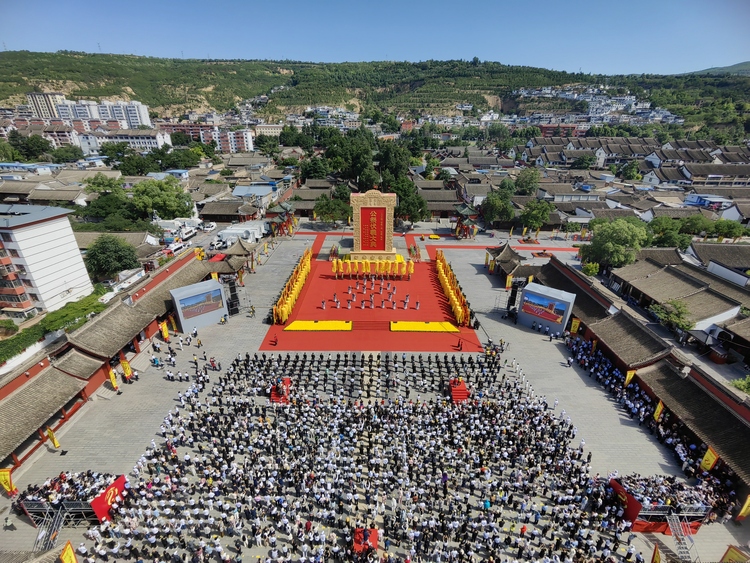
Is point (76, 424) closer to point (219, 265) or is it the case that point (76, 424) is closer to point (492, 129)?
point (219, 265)

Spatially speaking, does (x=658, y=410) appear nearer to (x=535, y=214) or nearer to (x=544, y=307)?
(x=544, y=307)

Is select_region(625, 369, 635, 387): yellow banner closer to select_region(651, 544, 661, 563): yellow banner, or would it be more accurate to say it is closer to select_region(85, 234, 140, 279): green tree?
select_region(651, 544, 661, 563): yellow banner

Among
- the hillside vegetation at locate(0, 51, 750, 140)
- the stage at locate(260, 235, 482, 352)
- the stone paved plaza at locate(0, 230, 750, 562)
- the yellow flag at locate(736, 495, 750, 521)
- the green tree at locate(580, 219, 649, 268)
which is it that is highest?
the hillside vegetation at locate(0, 51, 750, 140)

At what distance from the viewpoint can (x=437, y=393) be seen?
20.3 metres

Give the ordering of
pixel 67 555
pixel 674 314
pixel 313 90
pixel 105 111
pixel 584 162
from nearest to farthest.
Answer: pixel 67 555 < pixel 674 314 < pixel 584 162 < pixel 105 111 < pixel 313 90

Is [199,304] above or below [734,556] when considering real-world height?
below

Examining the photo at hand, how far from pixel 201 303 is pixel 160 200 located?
25.2 m

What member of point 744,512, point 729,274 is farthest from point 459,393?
point 729,274

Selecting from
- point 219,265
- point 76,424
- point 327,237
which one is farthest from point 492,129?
point 76,424

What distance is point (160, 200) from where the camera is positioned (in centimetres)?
4419

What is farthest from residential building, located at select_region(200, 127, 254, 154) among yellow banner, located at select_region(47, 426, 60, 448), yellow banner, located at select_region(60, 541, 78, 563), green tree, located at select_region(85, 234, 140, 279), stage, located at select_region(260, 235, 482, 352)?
yellow banner, located at select_region(60, 541, 78, 563)

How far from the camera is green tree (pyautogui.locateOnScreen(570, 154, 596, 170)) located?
81.7 m

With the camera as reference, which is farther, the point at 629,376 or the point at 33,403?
the point at 629,376

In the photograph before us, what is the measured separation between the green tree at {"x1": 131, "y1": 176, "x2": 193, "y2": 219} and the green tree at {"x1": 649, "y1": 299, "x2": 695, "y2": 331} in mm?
48462
